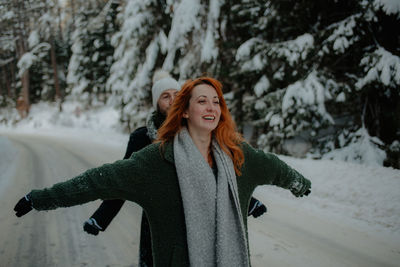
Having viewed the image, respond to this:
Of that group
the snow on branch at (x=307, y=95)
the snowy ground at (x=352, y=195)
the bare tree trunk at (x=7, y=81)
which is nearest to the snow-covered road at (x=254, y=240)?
the snowy ground at (x=352, y=195)

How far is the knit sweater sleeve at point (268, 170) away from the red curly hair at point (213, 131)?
3.4 inches

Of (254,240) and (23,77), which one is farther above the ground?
(23,77)

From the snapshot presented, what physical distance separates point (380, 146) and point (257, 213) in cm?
648

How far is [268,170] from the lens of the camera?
1695mm

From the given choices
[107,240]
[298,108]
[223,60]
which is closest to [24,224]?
[107,240]

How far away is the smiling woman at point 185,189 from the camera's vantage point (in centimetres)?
139

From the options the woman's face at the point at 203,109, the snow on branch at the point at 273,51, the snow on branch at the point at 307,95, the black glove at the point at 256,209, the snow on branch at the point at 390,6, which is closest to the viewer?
the woman's face at the point at 203,109

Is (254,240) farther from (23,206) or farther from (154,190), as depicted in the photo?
(23,206)

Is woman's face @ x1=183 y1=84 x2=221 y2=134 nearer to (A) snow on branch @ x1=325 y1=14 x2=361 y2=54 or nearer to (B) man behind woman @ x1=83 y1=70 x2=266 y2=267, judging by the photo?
(B) man behind woman @ x1=83 y1=70 x2=266 y2=267

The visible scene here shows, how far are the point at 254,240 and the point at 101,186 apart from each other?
9.35ft

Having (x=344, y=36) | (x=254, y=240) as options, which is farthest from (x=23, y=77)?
(x=254, y=240)

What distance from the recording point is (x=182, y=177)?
141cm

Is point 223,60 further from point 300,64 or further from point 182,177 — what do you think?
point 182,177

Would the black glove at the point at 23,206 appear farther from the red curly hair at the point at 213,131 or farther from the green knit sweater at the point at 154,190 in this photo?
the red curly hair at the point at 213,131
